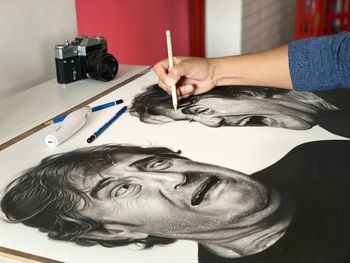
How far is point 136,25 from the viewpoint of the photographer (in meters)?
2.14

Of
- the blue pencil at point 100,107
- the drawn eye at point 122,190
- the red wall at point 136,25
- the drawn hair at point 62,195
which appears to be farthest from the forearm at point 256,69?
the red wall at point 136,25

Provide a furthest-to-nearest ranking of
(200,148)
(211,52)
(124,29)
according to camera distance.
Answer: (211,52), (124,29), (200,148)

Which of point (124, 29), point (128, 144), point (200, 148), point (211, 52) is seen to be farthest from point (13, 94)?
point (211, 52)

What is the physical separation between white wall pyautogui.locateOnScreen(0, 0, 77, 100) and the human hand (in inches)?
15.6

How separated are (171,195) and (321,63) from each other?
18.6 inches

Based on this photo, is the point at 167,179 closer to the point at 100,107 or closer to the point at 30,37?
the point at 100,107

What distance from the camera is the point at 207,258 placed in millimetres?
583

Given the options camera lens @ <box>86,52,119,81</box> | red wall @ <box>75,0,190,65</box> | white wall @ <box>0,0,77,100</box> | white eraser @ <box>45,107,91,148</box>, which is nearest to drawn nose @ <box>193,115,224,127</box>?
white eraser @ <box>45,107,91,148</box>

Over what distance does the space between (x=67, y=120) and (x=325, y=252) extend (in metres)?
0.57

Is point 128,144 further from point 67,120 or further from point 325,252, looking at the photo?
point 325,252

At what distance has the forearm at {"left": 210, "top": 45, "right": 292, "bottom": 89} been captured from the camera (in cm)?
106

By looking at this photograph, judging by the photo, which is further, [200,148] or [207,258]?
[200,148]

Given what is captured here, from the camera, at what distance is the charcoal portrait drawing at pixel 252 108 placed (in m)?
0.98

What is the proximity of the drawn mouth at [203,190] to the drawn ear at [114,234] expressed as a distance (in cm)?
10
